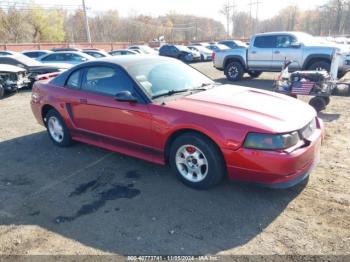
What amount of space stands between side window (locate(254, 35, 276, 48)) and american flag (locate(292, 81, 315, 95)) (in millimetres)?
5121

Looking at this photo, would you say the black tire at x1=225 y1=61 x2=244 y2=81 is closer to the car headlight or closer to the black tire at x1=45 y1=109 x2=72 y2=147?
the black tire at x1=45 y1=109 x2=72 y2=147

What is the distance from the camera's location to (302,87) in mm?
7727

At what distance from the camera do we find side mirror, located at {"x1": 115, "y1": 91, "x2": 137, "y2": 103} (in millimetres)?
4055

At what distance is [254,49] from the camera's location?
12742 mm

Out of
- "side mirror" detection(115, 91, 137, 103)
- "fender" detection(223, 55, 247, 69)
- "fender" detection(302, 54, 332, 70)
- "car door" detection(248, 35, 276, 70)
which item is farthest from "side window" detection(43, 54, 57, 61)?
"side mirror" detection(115, 91, 137, 103)

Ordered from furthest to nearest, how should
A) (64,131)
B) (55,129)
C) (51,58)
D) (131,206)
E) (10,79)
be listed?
1. (51,58)
2. (10,79)
3. (55,129)
4. (64,131)
5. (131,206)

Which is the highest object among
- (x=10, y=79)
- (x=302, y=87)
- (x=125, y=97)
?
(x=125, y=97)

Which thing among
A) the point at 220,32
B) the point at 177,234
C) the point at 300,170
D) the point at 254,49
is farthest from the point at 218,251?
the point at 220,32

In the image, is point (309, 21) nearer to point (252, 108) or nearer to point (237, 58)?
point (237, 58)

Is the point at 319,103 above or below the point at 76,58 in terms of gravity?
below

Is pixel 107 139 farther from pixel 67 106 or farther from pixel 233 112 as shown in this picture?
pixel 233 112

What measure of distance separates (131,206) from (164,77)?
6.18ft

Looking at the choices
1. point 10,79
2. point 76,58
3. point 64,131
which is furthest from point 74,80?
point 76,58

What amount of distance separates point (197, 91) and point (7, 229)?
9.39ft
